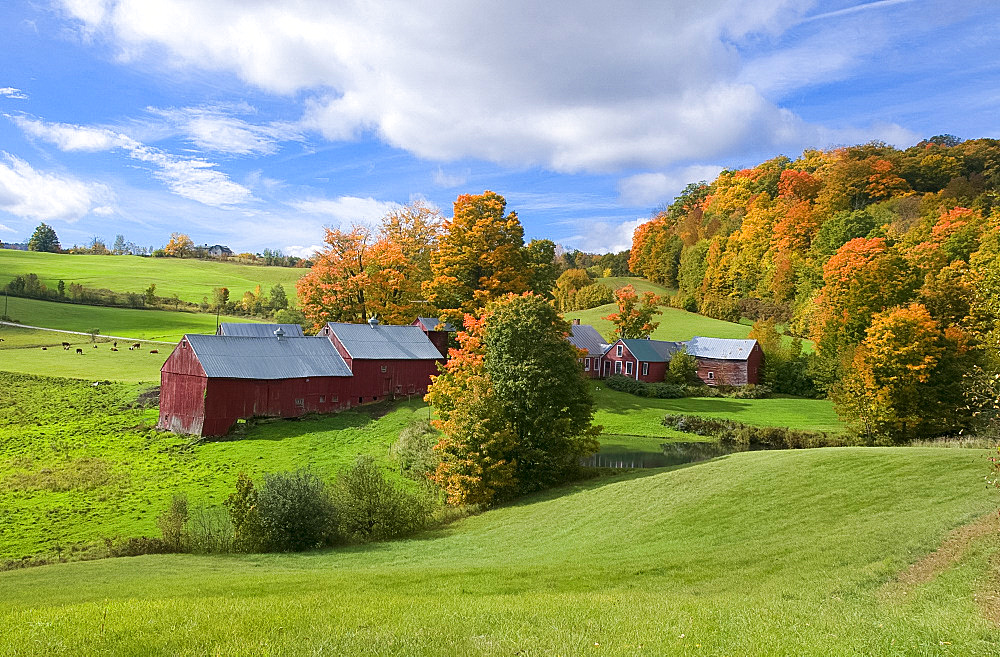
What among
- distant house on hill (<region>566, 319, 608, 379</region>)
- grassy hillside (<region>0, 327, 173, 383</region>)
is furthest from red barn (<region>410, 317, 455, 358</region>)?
grassy hillside (<region>0, 327, 173, 383</region>)

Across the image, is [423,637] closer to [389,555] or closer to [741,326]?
[389,555]

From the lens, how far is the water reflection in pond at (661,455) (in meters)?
35.9

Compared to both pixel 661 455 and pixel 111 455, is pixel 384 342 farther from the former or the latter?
pixel 661 455

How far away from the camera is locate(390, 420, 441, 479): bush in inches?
1280

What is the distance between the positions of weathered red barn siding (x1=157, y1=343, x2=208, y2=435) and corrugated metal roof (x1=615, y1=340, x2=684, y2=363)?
41912 mm

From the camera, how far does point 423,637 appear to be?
8680 millimetres

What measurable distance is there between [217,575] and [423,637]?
9.96 m

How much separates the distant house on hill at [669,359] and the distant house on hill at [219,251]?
112 metres

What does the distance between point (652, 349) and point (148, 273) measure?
95964mm

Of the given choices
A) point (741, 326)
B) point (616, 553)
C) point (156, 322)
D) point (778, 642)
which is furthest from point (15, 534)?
point (741, 326)

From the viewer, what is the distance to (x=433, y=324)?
5644 centimetres

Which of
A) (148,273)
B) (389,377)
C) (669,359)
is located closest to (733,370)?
(669,359)

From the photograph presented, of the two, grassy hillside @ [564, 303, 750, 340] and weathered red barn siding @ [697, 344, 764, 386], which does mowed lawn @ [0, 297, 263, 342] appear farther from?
→ weathered red barn siding @ [697, 344, 764, 386]

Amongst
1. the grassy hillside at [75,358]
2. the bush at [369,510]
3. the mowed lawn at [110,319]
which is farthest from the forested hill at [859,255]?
the mowed lawn at [110,319]
